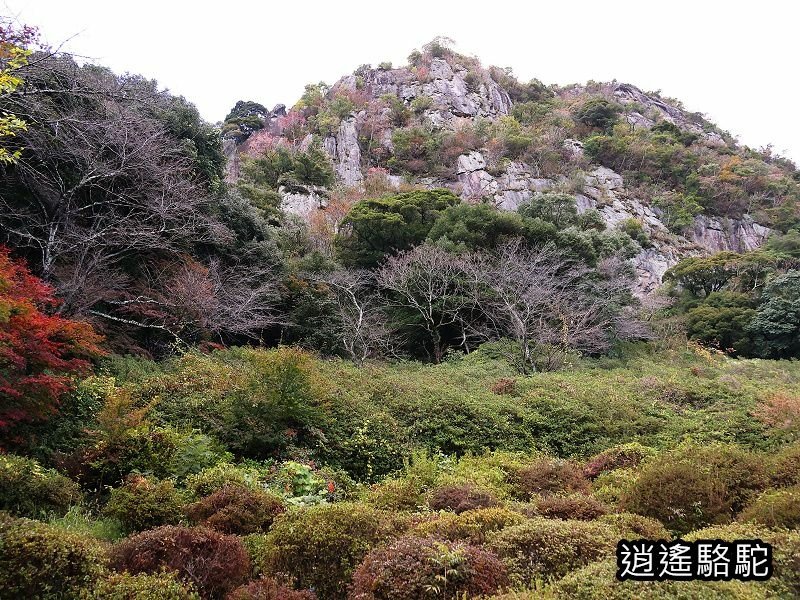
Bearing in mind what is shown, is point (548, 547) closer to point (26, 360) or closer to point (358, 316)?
point (26, 360)

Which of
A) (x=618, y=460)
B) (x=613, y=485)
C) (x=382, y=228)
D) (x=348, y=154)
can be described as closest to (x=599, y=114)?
(x=348, y=154)

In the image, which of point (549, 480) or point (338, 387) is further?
point (338, 387)

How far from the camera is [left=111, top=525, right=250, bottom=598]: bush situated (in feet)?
10.2

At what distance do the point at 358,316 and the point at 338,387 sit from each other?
25.5 feet

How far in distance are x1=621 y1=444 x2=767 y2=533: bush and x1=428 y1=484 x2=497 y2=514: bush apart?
131cm

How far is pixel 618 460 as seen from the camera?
6.84 metres

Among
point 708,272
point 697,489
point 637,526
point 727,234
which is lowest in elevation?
point 637,526

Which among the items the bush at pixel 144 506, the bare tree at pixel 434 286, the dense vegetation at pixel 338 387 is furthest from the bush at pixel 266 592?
the bare tree at pixel 434 286

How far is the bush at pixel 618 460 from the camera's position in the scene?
6.63 meters

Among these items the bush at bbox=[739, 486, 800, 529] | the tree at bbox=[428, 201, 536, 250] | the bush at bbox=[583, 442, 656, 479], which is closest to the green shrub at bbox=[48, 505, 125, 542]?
the bush at bbox=[739, 486, 800, 529]

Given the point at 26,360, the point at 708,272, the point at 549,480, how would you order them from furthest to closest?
the point at 708,272 < the point at 26,360 < the point at 549,480

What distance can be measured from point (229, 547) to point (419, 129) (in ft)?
146

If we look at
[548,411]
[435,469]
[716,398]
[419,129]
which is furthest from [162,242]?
[419,129]

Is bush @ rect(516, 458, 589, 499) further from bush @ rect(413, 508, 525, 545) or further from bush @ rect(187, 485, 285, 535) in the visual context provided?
bush @ rect(187, 485, 285, 535)
